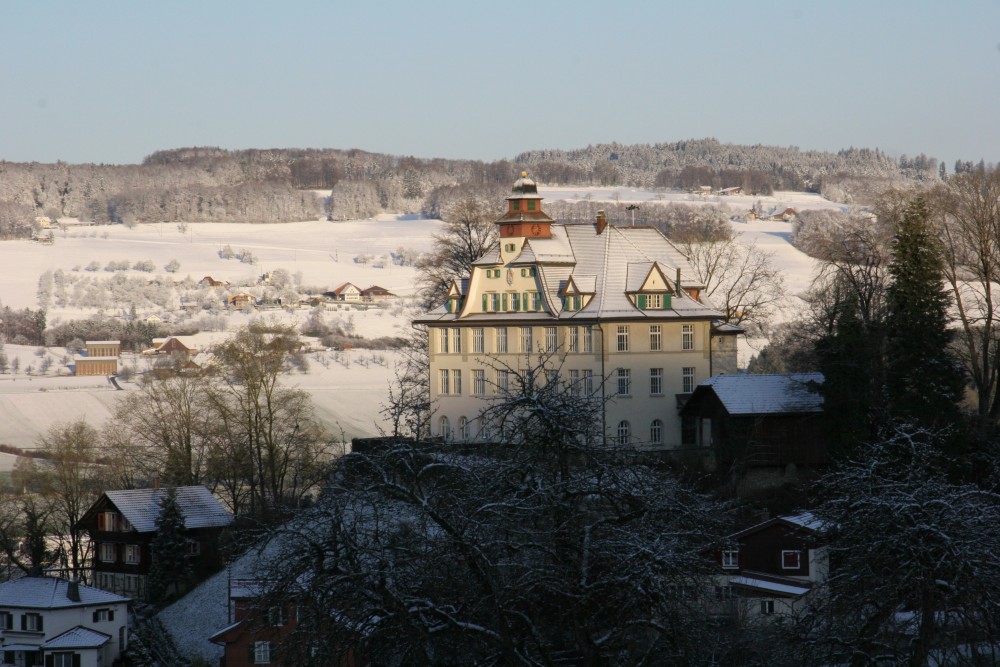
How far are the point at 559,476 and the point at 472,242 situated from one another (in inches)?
2153

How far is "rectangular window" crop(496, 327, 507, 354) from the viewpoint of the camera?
62.3 meters

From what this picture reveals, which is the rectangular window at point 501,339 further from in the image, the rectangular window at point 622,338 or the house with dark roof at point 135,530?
the house with dark roof at point 135,530

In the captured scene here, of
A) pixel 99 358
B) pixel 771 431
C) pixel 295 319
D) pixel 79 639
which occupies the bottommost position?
pixel 79 639

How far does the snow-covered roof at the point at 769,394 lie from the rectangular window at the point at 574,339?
914 cm

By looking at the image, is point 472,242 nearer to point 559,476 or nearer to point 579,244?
point 579,244

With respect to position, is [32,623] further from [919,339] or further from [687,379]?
[919,339]

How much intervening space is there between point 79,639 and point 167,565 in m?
6.28

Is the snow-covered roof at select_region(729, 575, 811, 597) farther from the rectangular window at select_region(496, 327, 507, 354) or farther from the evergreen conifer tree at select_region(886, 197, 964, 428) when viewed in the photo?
the rectangular window at select_region(496, 327, 507, 354)

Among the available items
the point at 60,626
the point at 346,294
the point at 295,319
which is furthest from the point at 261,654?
the point at 346,294

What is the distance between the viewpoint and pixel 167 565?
180ft

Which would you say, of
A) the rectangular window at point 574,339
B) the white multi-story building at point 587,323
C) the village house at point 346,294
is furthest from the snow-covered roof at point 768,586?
the village house at point 346,294

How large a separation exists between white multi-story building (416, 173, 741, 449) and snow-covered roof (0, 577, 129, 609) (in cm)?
1523

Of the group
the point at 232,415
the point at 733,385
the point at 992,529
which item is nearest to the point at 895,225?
the point at 733,385

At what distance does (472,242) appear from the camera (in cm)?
7219
